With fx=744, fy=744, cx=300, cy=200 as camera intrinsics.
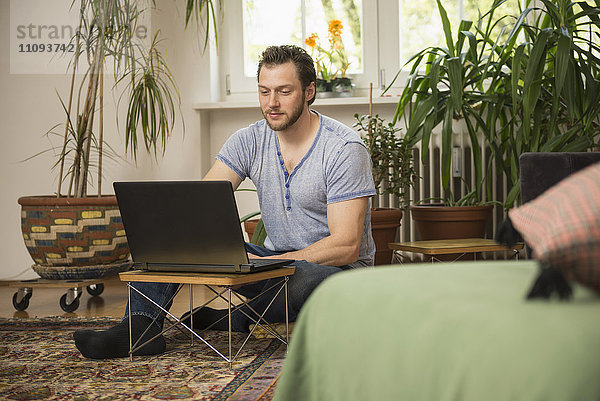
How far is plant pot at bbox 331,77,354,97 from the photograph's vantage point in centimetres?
391

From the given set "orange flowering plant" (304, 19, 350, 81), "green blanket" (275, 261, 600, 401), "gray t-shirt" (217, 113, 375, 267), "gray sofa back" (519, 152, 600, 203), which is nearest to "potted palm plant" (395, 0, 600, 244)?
"orange flowering plant" (304, 19, 350, 81)

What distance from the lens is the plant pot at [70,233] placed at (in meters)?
3.17

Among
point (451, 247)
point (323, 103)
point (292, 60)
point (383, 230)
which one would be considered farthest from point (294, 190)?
point (323, 103)

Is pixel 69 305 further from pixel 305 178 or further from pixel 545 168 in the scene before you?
pixel 545 168

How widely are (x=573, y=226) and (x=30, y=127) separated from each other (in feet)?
12.4

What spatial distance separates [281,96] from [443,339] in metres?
1.62

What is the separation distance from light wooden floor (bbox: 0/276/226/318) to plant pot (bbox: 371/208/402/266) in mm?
705

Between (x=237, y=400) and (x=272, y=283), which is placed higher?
(x=272, y=283)

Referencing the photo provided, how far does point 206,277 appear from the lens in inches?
73.0

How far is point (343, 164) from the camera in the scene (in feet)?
7.07

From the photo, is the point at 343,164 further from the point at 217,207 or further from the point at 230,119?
the point at 230,119

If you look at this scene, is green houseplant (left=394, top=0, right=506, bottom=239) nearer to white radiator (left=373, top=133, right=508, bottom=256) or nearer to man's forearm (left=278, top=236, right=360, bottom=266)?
white radiator (left=373, top=133, right=508, bottom=256)

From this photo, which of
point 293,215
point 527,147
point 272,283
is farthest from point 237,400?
point 527,147

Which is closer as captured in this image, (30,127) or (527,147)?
(527,147)
